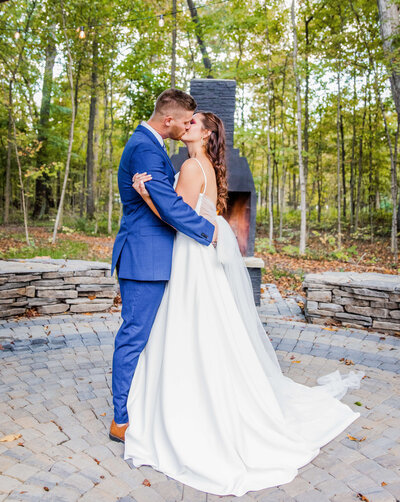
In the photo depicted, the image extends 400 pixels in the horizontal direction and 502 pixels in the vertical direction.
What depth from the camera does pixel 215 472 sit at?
2156mm

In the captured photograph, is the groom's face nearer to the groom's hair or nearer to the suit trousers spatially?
the groom's hair

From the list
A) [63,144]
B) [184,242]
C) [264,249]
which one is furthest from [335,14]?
[184,242]

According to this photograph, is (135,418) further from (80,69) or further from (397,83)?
(80,69)

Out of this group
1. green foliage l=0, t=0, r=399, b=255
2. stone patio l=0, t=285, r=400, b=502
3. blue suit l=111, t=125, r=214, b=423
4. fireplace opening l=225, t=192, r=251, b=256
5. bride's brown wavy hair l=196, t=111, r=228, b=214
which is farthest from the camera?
green foliage l=0, t=0, r=399, b=255

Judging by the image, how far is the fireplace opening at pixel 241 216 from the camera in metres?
6.54

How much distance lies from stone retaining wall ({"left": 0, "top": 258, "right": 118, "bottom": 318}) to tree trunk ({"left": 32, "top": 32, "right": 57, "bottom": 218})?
Answer: 656 cm

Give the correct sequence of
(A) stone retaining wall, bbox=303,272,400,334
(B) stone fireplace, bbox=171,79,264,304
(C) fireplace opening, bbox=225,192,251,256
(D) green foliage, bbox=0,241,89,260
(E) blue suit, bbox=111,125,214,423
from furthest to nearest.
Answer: (D) green foliage, bbox=0,241,89,260 < (C) fireplace opening, bbox=225,192,251,256 < (B) stone fireplace, bbox=171,79,264,304 < (A) stone retaining wall, bbox=303,272,400,334 < (E) blue suit, bbox=111,125,214,423

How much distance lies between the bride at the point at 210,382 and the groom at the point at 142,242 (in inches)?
3.5

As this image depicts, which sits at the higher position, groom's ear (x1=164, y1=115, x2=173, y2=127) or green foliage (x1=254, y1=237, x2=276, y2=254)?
groom's ear (x1=164, y1=115, x2=173, y2=127)

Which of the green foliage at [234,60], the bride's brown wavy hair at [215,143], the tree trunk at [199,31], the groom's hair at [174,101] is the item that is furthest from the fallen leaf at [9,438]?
the tree trunk at [199,31]

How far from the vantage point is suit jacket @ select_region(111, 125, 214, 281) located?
7.58 feet

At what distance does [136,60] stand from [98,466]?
13.4 meters

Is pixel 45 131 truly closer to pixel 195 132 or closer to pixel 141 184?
pixel 195 132

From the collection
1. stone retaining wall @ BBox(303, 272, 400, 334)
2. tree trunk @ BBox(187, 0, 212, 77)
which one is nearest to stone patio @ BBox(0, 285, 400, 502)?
stone retaining wall @ BBox(303, 272, 400, 334)
